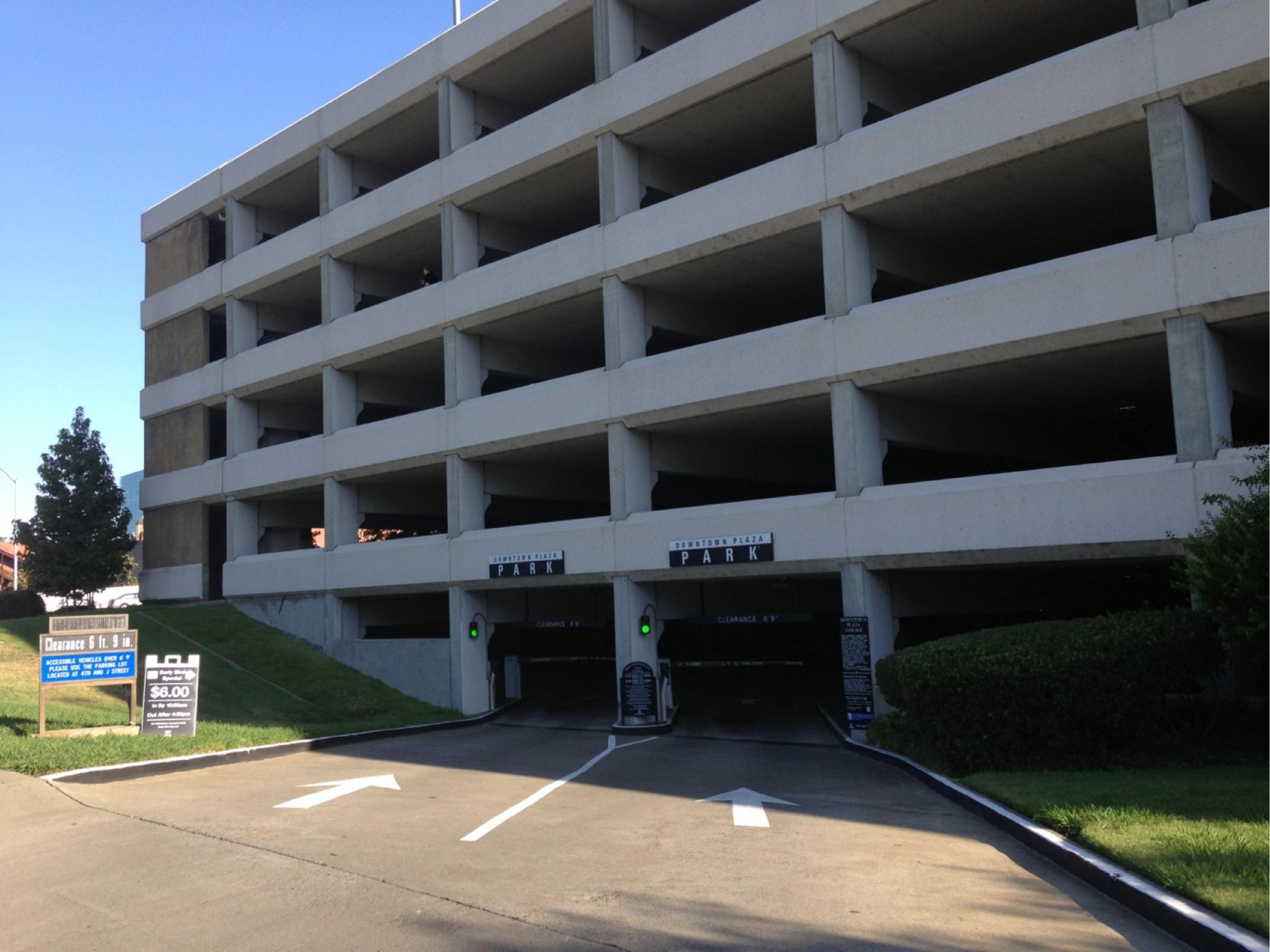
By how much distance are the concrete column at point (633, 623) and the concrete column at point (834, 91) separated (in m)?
10.4

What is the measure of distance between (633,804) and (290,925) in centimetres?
627

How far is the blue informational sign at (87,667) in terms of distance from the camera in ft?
60.8

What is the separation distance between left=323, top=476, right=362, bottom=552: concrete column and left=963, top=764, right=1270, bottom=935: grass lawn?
927 inches

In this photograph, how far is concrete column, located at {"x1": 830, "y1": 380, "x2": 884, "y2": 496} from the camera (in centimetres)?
2142

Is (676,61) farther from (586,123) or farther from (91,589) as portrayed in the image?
(91,589)

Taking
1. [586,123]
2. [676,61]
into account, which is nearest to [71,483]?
[586,123]

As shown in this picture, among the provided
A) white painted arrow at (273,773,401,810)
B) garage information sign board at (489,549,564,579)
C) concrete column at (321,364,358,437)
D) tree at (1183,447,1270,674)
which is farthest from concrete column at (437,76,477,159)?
tree at (1183,447,1270,674)

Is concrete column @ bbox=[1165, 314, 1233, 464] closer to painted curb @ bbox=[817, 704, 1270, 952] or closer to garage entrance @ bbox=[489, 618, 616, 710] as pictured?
painted curb @ bbox=[817, 704, 1270, 952]

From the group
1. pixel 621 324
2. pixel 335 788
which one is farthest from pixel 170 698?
pixel 621 324

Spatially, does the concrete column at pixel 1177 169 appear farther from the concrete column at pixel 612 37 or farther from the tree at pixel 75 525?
the tree at pixel 75 525

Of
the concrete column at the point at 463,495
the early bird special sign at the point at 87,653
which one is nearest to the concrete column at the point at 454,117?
the concrete column at the point at 463,495

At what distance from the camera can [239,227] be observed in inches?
1502

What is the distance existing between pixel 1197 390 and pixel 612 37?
15823 millimetres

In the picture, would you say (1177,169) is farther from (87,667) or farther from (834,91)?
(87,667)
